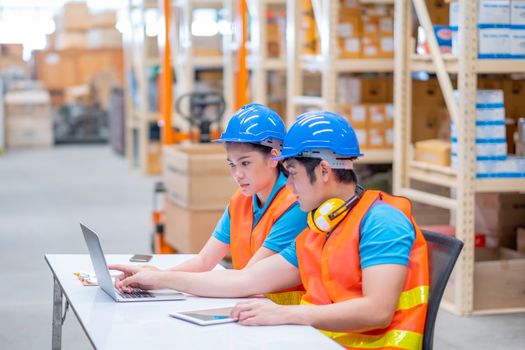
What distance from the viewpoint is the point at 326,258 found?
9.40 ft

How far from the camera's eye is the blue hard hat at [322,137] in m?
2.84

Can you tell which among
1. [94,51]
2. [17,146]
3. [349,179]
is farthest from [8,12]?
[349,179]

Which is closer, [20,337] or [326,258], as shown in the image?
[326,258]

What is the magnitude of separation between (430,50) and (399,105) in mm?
553

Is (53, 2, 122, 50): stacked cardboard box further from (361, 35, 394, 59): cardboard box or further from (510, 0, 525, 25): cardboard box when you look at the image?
(510, 0, 525, 25): cardboard box

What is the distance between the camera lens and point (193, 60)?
38.7 ft

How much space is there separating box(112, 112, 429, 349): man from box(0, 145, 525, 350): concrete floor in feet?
7.49

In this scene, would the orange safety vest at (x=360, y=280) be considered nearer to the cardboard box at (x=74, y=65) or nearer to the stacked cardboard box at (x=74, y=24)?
the cardboard box at (x=74, y=65)

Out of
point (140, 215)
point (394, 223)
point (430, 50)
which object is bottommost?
point (140, 215)

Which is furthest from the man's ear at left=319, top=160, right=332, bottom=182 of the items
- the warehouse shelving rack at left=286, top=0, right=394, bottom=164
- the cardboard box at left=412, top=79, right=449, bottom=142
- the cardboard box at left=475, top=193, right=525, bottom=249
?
the warehouse shelving rack at left=286, top=0, right=394, bottom=164

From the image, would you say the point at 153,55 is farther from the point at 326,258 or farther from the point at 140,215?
the point at 326,258

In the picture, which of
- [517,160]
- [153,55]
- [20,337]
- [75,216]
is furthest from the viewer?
[153,55]

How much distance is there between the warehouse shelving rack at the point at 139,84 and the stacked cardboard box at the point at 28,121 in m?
3.50

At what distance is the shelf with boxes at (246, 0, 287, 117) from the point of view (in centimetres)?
965
